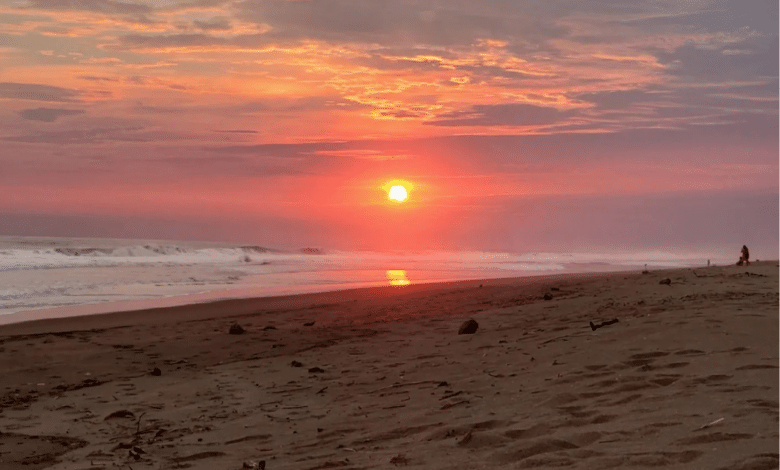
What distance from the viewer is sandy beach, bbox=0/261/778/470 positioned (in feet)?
17.0

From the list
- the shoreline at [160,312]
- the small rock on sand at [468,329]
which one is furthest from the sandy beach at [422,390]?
the shoreline at [160,312]

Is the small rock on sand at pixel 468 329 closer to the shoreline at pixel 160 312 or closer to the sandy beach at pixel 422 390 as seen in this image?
the sandy beach at pixel 422 390

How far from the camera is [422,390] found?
7906 mm

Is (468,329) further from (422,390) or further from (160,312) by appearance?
(160,312)

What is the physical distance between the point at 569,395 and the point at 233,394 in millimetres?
4085

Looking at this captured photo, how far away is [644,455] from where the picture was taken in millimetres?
Result: 4547

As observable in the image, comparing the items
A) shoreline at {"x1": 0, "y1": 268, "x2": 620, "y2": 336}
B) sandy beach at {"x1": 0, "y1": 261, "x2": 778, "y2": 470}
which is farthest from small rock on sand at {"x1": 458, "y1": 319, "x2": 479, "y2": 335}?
shoreline at {"x1": 0, "y1": 268, "x2": 620, "y2": 336}

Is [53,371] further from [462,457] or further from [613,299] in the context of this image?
[613,299]

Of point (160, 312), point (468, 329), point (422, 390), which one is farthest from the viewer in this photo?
point (160, 312)

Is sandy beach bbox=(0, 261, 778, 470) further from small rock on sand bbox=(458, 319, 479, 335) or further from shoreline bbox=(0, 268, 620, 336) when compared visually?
shoreline bbox=(0, 268, 620, 336)

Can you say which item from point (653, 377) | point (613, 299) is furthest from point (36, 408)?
point (613, 299)

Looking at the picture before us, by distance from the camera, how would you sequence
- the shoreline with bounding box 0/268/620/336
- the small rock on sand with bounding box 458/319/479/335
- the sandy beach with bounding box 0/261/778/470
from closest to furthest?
1. the sandy beach with bounding box 0/261/778/470
2. the small rock on sand with bounding box 458/319/479/335
3. the shoreline with bounding box 0/268/620/336

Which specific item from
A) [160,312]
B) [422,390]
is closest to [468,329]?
[422,390]

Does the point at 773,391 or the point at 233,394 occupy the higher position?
the point at 773,391
